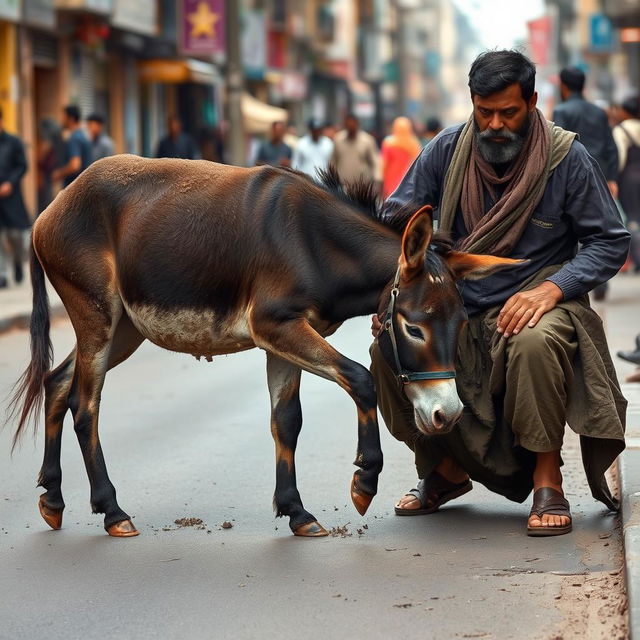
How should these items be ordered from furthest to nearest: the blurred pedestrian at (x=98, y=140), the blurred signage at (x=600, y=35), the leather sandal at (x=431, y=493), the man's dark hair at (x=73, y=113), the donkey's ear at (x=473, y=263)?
the blurred signage at (x=600, y=35) → the blurred pedestrian at (x=98, y=140) → the man's dark hair at (x=73, y=113) → the leather sandal at (x=431, y=493) → the donkey's ear at (x=473, y=263)

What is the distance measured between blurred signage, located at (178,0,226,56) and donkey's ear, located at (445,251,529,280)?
22.5 m

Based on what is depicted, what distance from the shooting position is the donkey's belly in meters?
5.43

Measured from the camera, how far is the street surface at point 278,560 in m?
4.40

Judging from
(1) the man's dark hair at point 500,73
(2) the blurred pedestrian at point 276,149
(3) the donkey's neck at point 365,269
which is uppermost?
(1) the man's dark hair at point 500,73

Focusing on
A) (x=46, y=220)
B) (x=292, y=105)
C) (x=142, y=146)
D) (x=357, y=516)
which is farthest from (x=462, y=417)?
(x=292, y=105)

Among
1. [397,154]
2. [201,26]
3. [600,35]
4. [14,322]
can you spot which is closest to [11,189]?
[14,322]

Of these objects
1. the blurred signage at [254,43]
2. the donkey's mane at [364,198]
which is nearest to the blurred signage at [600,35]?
the blurred signage at [254,43]

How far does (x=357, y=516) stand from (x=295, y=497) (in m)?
0.43

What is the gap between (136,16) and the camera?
1161 inches

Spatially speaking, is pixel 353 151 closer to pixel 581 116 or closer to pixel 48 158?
pixel 48 158

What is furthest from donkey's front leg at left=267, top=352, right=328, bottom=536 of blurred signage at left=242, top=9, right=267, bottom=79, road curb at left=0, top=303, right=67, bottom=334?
blurred signage at left=242, top=9, right=267, bottom=79

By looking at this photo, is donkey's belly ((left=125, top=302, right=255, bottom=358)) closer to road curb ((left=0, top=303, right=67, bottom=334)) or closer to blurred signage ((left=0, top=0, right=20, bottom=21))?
road curb ((left=0, top=303, right=67, bottom=334))

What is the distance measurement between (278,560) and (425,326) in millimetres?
935

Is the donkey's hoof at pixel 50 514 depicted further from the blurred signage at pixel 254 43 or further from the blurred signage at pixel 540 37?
the blurred signage at pixel 540 37
